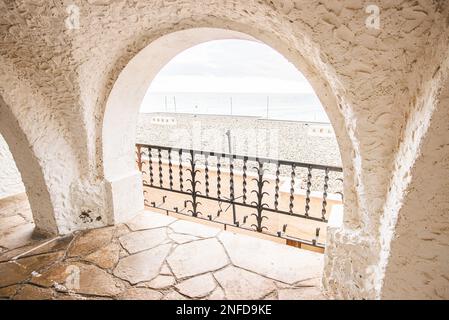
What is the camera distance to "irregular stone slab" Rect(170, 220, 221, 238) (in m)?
3.09

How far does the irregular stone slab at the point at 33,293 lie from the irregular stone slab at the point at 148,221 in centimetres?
111

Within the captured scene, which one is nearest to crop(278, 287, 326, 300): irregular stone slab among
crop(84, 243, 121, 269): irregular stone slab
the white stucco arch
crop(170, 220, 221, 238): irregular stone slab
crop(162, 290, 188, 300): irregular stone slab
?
crop(162, 290, 188, 300): irregular stone slab

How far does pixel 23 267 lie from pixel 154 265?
4.36 feet

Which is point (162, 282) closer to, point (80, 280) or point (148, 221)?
point (80, 280)

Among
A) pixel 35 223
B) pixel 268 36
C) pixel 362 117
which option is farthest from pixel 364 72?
pixel 35 223

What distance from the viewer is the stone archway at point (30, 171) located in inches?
103

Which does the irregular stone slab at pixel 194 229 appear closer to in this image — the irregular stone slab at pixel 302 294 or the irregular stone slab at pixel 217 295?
the irregular stone slab at pixel 217 295

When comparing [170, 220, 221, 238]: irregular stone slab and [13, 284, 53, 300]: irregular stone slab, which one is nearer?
[13, 284, 53, 300]: irregular stone slab

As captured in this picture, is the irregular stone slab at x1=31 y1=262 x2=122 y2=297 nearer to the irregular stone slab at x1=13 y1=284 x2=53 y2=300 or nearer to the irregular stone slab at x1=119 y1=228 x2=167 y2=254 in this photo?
the irregular stone slab at x1=13 y1=284 x2=53 y2=300

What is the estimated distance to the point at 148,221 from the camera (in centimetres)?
339

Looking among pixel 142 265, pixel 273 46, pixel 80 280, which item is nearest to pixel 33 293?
pixel 80 280

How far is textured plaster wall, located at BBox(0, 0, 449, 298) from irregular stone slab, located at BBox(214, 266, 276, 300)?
548 mm

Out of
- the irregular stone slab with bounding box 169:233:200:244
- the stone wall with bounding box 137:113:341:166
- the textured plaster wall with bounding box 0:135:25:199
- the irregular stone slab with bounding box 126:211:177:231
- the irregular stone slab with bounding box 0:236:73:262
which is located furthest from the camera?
the stone wall with bounding box 137:113:341:166

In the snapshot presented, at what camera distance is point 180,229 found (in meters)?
3.21
